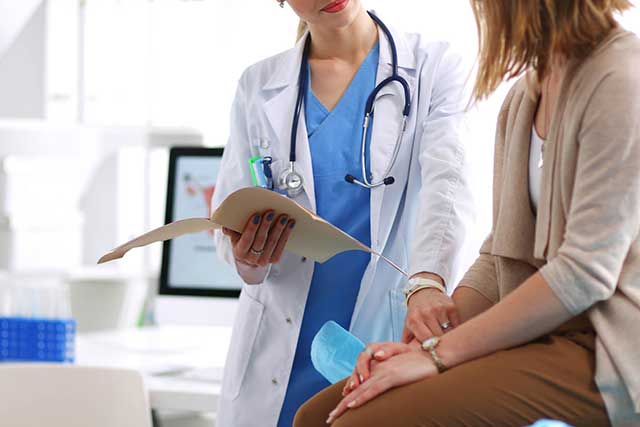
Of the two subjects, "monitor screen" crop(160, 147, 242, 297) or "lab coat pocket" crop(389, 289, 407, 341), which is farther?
"monitor screen" crop(160, 147, 242, 297)

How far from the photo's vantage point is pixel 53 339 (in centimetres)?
245

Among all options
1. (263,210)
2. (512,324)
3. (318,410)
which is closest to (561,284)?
(512,324)

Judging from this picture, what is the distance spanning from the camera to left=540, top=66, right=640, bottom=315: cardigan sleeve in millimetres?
1036

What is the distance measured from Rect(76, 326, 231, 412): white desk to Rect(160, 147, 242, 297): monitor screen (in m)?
0.16

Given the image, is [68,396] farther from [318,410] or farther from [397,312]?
[318,410]

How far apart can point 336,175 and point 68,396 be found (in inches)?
28.5

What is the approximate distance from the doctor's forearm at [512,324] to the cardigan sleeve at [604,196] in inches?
0.9

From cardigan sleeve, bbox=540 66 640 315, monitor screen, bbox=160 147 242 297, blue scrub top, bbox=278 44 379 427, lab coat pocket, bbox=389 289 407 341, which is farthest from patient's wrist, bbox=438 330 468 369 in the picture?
monitor screen, bbox=160 147 242 297

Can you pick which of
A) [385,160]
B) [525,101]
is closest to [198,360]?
[385,160]

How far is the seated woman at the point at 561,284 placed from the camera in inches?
40.8

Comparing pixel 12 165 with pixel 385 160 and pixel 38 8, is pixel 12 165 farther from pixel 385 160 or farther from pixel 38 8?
pixel 385 160

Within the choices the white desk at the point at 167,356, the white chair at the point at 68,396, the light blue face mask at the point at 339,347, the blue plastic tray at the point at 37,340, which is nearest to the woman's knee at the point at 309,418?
the light blue face mask at the point at 339,347

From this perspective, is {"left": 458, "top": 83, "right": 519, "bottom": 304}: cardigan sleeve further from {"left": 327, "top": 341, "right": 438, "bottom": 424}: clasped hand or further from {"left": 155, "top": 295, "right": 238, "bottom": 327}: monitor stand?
{"left": 155, "top": 295, "right": 238, "bottom": 327}: monitor stand

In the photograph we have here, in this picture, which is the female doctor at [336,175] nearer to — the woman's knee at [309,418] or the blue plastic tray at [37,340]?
the woman's knee at [309,418]
